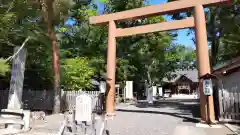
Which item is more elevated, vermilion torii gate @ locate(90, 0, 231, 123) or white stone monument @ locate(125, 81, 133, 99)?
vermilion torii gate @ locate(90, 0, 231, 123)

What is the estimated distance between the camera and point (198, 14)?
1155 cm

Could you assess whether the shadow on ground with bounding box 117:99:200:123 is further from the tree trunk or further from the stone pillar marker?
the stone pillar marker

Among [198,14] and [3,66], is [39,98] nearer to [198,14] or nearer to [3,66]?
[3,66]

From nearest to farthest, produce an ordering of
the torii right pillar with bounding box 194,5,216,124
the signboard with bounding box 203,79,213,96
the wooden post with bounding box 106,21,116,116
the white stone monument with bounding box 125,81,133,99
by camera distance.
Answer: the signboard with bounding box 203,79,213,96 < the torii right pillar with bounding box 194,5,216,124 < the wooden post with bounding box 106,21,116,116 < the white stone monument with bounding box 125,81,133,99

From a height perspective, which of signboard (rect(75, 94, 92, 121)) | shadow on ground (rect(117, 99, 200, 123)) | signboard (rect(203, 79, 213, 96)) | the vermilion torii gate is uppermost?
the vermilion torii gate

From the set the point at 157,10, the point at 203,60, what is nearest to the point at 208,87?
the point at 203,60

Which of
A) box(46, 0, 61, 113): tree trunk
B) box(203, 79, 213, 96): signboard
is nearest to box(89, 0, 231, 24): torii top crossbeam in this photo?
box(46, 0, 61, 113): tree trunk

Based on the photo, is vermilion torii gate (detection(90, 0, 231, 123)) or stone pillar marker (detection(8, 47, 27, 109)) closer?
vermilion torii gate (detection(90, 0, 231, 123))

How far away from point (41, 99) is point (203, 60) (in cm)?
1084

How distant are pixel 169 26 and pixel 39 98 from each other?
979 centimetres

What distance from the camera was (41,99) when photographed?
17062 millimetres

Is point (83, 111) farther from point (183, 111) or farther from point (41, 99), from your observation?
point (41, 99)

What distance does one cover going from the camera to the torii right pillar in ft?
34.9

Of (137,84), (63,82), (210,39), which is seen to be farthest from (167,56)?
(63,82)
